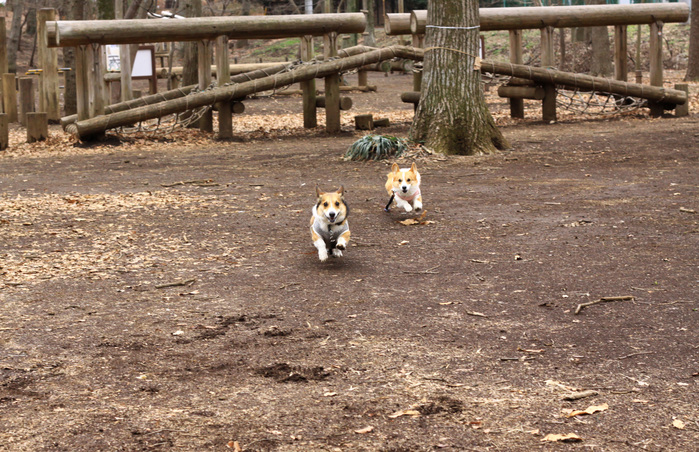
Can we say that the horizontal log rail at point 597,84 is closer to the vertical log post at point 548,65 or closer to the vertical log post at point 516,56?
the vertical log post at point 548,65

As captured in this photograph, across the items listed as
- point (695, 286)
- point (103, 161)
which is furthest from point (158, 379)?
point (103, 161)

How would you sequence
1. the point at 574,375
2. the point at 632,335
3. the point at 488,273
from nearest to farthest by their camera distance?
the point at 574,375, the point at 632,335, the point at 488,273

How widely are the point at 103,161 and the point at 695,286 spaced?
996 centimetres

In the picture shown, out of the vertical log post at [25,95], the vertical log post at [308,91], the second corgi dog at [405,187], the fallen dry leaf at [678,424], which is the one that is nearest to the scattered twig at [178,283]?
the second corgi dog at [405,187]

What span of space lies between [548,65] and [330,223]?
39.4 feet

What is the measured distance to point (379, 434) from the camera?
3.66 meters

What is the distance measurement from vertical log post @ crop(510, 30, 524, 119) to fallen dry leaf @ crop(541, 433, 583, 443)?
573 inches

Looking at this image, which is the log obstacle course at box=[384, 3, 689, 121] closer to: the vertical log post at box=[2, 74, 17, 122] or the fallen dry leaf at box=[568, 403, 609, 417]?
the vertical log post at box=[2, 74, 17, 122]

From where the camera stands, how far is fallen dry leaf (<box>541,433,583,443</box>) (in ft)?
11.7

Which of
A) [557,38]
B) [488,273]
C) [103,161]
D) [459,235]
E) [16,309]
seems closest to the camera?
[16,309]

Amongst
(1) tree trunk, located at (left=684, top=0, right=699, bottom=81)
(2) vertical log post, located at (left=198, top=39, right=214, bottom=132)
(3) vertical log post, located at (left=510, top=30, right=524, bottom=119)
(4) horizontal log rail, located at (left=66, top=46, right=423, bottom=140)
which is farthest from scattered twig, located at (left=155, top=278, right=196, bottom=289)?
(1) tree trunk, located at (left=684, top=0, right=699, bottom=81)

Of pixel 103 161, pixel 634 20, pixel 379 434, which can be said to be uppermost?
pixel 634 20

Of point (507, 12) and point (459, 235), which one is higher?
point (507, 12)

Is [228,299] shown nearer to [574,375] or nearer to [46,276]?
[46,276]
